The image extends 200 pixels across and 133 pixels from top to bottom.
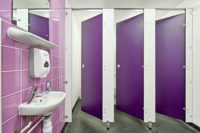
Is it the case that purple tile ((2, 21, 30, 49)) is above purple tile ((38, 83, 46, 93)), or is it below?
above

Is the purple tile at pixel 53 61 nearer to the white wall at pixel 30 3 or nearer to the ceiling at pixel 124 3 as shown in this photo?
the white wall at pixel 30 3

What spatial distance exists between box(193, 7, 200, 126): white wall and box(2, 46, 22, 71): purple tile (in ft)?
8.72

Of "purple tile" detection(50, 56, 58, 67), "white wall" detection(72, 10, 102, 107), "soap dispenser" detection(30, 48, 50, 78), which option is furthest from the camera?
"white wall" detection(72, 10, 102, 107)

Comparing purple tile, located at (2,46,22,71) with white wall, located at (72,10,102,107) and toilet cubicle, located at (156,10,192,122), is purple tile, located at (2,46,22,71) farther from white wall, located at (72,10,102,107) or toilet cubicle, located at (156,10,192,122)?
toilet cubicle, located at (156,10,192,122)

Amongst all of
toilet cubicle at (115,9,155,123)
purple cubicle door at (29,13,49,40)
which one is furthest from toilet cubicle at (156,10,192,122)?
purple cubicle door at (29,13,49,40)

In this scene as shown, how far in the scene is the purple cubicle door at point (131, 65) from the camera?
1883 mm

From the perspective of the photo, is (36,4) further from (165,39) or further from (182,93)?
(182,93)

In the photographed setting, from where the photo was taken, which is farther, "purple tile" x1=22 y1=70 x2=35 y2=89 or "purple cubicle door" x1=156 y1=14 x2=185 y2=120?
"purple cubicle door" x1=156 y1=14 x2=185 y2=120

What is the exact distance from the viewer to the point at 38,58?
0.89 meters

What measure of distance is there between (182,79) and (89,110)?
78.3 inches

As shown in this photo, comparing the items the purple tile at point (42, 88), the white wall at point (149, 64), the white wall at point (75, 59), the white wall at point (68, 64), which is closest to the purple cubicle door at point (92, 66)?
the white wall at point (68, 64)

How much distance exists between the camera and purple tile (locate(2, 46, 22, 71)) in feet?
2.04

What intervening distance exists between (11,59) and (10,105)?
1.05 ft

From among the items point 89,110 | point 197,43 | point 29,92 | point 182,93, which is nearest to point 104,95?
point 89,110
